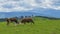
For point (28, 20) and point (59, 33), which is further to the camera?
point (28, 20)

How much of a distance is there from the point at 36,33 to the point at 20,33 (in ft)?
6.01

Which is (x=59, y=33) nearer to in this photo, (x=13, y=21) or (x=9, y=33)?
(x=9, y=33)

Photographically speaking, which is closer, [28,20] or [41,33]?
[41,33]

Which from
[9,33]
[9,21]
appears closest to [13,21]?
[9,21]

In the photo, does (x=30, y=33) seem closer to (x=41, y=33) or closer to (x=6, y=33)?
(x=41, y=33)

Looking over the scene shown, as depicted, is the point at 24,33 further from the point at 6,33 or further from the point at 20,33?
the point at 6,33

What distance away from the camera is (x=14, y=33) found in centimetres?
2062

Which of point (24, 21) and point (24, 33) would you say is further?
point (24, 21)

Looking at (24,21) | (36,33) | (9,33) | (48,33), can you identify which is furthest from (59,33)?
(24,21)

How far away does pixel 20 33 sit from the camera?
20.7m

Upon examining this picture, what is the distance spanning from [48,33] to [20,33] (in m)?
3.20

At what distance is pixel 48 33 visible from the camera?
20.6m


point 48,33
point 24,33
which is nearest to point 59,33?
point 48,33

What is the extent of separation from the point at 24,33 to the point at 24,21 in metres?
12.8
